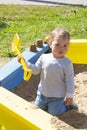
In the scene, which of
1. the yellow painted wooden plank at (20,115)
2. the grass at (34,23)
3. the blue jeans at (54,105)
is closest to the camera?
the yellow painted wooden plank at (20,115)

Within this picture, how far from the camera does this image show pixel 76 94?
10.5 feet

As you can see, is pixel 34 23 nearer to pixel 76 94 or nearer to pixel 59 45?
pixel 76 94

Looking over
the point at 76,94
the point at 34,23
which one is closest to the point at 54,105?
the point at 76,94

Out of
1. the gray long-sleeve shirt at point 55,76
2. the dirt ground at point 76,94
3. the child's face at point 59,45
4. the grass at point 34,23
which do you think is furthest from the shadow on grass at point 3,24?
the child's face at point 59,45

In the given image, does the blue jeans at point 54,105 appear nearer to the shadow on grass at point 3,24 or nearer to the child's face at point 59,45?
the child's face at point 59,45

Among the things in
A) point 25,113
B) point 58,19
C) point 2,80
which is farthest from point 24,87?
point 58,19

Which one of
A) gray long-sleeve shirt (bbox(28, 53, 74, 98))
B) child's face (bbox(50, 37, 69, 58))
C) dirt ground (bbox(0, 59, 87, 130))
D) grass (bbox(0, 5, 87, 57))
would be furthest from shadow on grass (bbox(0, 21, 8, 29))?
child's face (bbox(50, 37, 69, 58))

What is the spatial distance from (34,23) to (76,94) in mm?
2618

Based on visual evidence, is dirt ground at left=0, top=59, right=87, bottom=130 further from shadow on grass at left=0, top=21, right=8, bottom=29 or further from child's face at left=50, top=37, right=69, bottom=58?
shadow on grass at left=0, top=21, right=8, bottom=29

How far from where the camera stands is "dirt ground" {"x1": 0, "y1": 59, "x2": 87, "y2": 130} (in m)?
2.63

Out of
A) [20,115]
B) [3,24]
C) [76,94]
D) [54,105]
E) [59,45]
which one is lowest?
[3,24]

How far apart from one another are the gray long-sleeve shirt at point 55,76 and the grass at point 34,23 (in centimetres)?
162

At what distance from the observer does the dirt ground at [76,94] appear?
263 cm

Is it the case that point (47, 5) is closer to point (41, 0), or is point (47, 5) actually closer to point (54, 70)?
point (41, 0)
